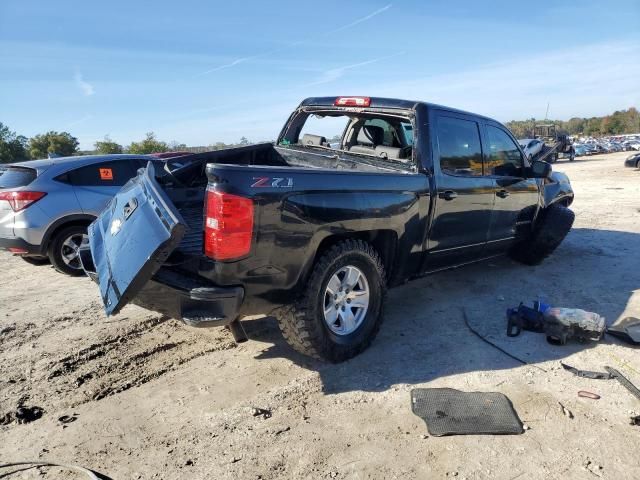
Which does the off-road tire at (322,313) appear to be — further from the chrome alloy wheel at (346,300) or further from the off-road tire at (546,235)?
the off-road tire at (546,235)

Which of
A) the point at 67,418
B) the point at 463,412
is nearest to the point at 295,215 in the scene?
the point at 463,412

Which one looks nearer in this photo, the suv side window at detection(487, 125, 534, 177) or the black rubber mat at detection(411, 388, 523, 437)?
the black rubber mat at detection(411, 388, 523, 437)

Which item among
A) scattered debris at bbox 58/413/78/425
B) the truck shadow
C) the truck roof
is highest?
the truck roof

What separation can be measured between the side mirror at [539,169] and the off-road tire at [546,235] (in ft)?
2.32

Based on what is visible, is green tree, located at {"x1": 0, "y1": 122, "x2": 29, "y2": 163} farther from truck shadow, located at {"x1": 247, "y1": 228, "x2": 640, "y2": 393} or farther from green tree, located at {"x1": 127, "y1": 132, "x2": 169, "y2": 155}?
truck shadow, located at {"x1": 247, "y1": 228, "x2": 640, "y2": 393}

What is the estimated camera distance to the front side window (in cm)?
513

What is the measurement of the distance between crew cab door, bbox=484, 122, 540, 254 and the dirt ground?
688 millimetres

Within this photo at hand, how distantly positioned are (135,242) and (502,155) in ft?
13.3

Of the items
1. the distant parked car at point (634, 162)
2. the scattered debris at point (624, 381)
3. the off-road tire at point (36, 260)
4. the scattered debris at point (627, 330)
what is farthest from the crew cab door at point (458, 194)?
the distant parked car at point (634, 162)

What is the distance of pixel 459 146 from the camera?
15.1ft

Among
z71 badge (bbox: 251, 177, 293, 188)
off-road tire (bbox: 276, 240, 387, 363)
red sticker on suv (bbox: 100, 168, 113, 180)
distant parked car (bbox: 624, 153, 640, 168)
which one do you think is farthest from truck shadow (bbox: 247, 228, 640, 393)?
distant parked car (bbox: 624, 153, 640, 168)

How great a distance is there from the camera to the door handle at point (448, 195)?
168 inches

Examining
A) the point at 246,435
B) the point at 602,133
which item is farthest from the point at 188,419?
the point at 602,133

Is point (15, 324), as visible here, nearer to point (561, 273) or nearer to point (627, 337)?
point (627, 337)
